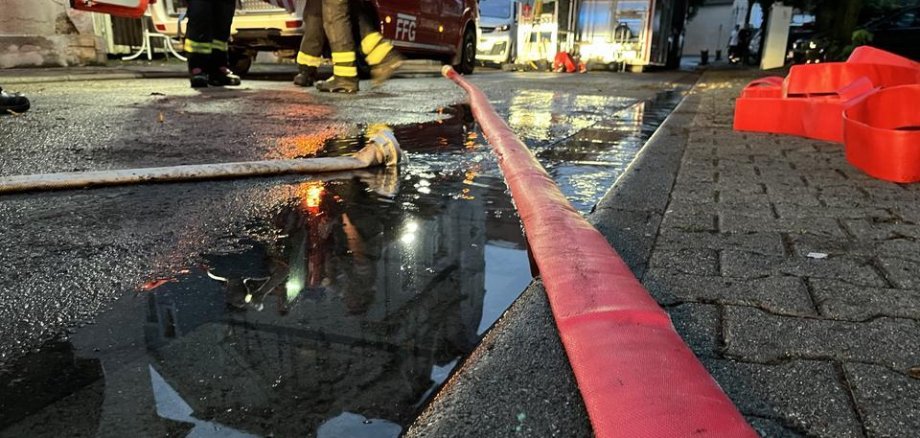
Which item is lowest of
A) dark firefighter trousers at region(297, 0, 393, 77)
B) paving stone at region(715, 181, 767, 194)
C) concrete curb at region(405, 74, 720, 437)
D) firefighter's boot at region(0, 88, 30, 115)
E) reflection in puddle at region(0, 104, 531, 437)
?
reflection in puddle at region(0, 104, 531, 437)

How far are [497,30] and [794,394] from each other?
16863 millimetres

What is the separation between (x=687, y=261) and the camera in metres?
1.69

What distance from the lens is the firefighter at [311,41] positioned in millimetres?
6734

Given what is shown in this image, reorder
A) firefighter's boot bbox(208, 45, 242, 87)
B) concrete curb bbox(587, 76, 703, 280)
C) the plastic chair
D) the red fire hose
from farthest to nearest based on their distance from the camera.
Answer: the plastic chair < firefighter's boot bbox(208, 45, 242, 87) < concrete curb bbox(587, 76, 703, 280) < the red fire hose

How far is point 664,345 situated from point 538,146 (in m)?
2.67

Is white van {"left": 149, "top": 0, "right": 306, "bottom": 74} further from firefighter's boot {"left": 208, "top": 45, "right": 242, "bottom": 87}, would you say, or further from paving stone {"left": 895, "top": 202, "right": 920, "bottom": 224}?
paving stone {"left": 895, "top": 202, "right": 920, "bottom": 224}

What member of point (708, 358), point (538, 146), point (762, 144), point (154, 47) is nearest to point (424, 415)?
point (708, 358)

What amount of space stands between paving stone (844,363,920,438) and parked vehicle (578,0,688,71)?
51.8ft

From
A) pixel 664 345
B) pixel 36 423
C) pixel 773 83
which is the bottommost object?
pixel 36 423

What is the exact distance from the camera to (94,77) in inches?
302

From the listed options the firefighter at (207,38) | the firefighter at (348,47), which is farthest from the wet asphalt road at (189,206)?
the firefighter at (207,38)

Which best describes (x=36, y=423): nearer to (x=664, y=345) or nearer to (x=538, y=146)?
(x=664, y=345)

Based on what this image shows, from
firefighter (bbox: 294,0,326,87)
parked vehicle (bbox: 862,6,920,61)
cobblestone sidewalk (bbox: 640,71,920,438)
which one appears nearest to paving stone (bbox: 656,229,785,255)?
cobblestone sidewalk (bbox: 640,71,920,438)

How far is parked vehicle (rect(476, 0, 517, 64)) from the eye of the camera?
17.0 metres
